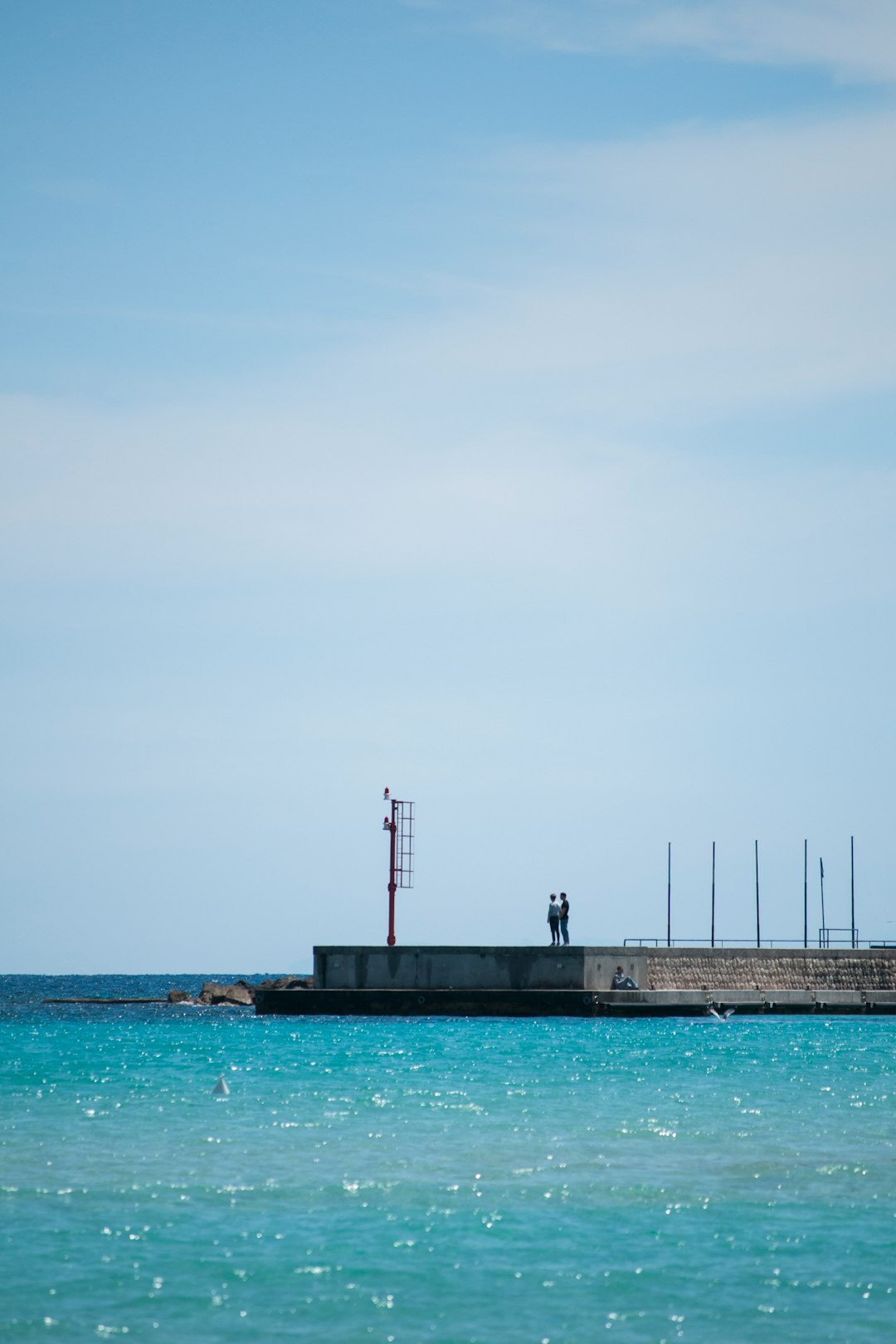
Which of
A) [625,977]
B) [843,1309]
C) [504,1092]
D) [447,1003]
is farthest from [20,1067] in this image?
[843,1309]

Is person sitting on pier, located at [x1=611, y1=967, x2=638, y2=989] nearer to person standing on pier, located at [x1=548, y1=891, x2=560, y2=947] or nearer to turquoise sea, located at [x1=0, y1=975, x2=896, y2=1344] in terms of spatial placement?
person standing on pier, located at [x1=548, y1=891, x2=560, y2=947]

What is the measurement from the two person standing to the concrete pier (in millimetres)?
793

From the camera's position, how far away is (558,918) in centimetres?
4703

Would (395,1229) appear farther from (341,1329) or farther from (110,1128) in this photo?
(110,1128)

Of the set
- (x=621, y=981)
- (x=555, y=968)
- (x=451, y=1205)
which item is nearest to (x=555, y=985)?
(x=555, y=968)

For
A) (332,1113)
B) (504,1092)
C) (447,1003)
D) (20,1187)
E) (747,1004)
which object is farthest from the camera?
(747,1004)

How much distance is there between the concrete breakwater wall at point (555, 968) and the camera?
153 ft

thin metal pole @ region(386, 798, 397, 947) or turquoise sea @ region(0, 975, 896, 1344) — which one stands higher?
thin metal pole @ region(386, 798, 397, 947)

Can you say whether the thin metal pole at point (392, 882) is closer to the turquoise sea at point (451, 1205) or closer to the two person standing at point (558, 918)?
the two person standing at point (558, 918)

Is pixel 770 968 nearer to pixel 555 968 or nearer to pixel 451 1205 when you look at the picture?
pixel 555 968

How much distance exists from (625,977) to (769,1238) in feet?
106

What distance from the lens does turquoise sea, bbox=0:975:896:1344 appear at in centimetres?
1262

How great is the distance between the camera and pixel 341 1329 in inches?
481

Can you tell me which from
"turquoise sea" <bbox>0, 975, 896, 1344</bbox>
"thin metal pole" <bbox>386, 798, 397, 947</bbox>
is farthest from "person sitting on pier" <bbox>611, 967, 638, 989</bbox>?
"turquoise sea" <bbox>0, 975, 896, 1344</bbox>
